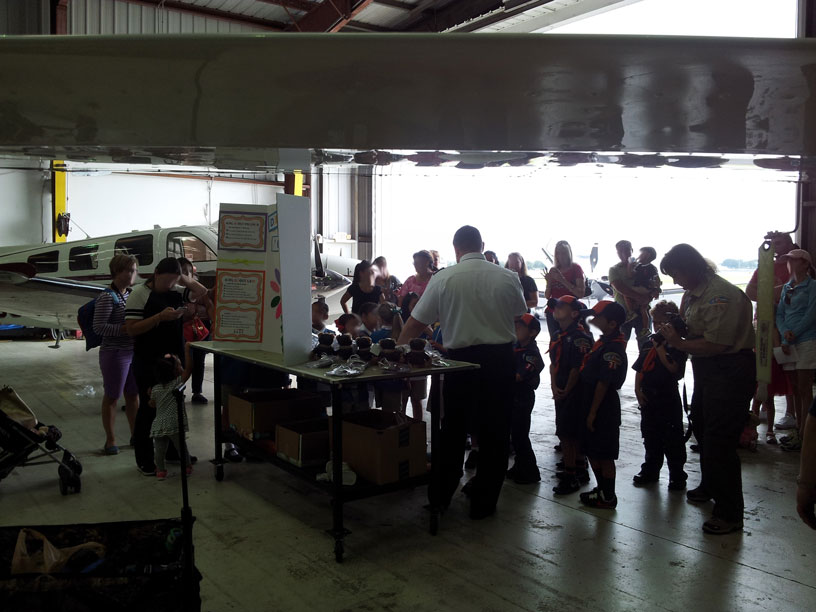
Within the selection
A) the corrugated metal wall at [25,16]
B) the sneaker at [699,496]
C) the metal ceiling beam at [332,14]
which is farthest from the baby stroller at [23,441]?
the corrugated metal wall at [25,16]

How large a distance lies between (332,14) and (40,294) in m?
8.73

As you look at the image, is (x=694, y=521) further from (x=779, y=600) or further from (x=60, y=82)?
(x=60, y=82)

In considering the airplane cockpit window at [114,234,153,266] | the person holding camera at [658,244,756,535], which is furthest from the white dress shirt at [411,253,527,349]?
the airplane cockpit window at [114,234,153,266]

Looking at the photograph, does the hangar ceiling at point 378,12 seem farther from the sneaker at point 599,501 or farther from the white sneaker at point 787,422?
the sneaker at point 599,501

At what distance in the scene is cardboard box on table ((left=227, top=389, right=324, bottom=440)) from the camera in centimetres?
439

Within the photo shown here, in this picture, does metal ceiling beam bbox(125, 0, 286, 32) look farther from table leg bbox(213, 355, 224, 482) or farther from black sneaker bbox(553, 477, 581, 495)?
black sneaker bbox(553, 477, 581, 495)

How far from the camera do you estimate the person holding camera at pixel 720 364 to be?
11.4 feet

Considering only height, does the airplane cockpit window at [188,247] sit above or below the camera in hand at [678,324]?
above

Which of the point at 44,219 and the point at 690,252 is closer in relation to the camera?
the point at 690,252

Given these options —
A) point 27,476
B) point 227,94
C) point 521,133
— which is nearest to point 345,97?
point 227,94

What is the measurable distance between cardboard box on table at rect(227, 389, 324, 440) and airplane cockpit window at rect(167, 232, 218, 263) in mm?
5494

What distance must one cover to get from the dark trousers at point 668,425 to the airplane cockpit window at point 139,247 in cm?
797

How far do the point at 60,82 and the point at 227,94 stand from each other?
0.89 feet

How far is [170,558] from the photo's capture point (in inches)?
92.9
